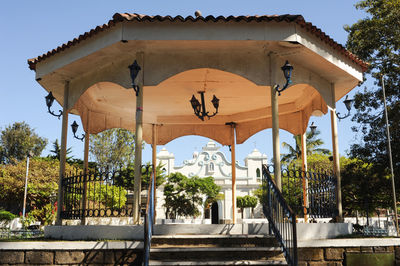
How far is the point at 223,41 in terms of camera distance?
23.2 ft

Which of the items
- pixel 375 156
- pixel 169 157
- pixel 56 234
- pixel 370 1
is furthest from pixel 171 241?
pixel 169 157

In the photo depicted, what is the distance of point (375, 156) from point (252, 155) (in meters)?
27.8

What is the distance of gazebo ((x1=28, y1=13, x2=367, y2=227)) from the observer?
695 centimetres

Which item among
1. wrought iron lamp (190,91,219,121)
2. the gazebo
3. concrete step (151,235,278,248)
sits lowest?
concrete step (151,235,278,248)

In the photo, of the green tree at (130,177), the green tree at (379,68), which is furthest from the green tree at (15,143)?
the green tree at (379,68)

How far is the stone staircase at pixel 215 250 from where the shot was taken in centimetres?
578

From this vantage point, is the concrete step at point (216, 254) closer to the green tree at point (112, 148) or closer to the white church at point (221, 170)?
the green tree at point (112, 148)

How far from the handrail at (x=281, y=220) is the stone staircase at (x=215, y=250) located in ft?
0.57

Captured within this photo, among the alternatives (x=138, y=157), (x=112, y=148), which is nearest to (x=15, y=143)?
(x=112, y=148)

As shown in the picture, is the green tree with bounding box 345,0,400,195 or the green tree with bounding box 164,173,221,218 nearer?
the green tree with bounding box 345,0,400,195

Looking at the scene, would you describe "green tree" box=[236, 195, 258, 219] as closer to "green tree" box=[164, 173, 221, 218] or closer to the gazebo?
"green tree" box=[164, 173, 221, 218]

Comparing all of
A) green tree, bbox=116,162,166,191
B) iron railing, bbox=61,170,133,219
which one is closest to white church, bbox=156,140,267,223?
green tree, bbox=116,162,166,191

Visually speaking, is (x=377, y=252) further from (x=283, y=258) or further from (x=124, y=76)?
(x=124, y=76)

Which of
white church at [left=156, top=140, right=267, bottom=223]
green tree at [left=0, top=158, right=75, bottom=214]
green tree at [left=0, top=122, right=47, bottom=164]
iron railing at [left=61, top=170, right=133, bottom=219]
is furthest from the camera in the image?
green tree at [left=0, top=122, right=47, bottom=164]
